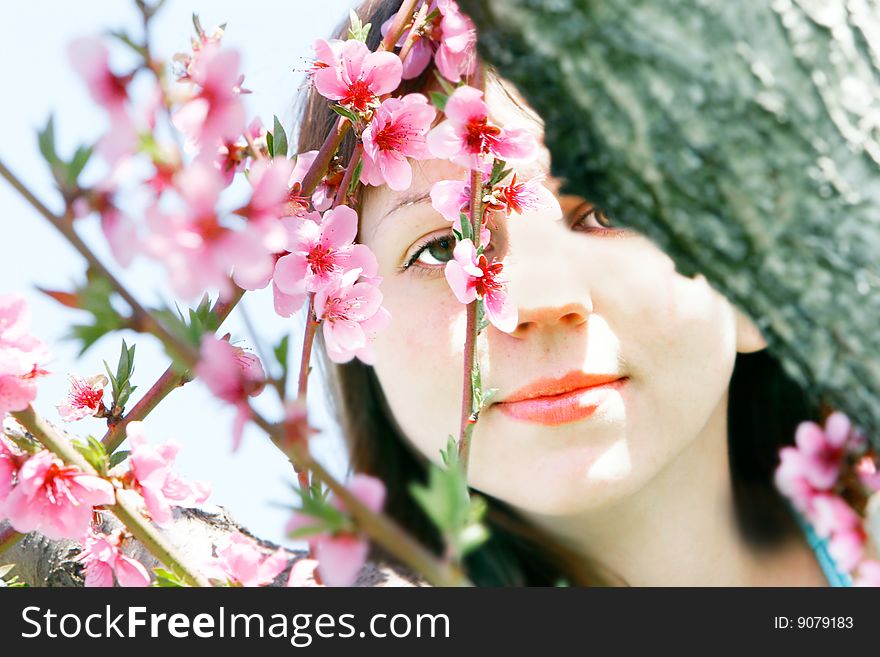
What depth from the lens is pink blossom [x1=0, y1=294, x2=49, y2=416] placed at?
714 mm

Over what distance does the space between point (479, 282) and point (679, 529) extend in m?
0.76

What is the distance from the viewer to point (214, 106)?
60 cm

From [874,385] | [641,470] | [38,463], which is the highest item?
[874,385]

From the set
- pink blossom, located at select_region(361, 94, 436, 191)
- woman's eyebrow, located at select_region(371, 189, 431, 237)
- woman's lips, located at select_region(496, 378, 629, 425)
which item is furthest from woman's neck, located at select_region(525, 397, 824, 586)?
pink blossom, located at select_region(361, 94, 436, 191)

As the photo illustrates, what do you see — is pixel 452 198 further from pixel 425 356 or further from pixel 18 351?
pixel 18 351

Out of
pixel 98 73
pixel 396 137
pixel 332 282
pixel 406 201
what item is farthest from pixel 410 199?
pixel 98 73

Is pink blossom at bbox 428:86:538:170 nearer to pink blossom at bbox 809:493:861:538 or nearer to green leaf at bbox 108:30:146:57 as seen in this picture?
green leaf at bbox 108:30:146:57

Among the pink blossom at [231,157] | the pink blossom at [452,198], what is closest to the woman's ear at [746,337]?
the pink blossom at [452,198]

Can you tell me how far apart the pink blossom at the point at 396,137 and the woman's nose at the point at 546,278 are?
0.58 feet

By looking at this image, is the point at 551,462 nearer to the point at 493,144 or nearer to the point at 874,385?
the point at 493,144

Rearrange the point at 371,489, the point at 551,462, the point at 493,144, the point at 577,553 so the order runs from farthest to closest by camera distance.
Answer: the point at 577,553, the point at 551,462, the point at 493,144, the point at 371,489

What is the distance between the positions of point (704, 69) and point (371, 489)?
337mm
